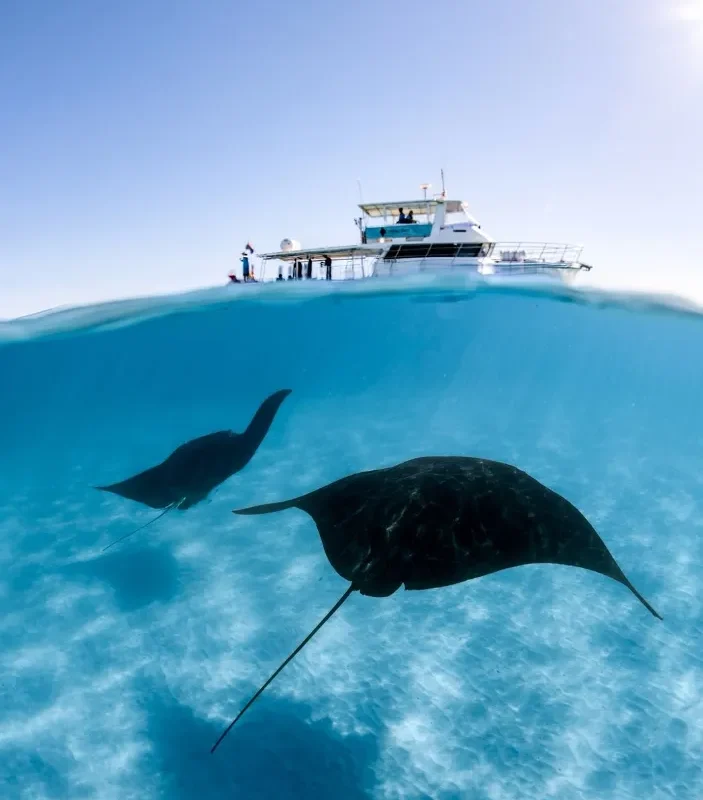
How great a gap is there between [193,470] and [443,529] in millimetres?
5709

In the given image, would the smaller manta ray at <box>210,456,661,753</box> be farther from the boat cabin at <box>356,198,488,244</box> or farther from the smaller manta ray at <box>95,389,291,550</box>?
the boat cabin at <box>356,198,488,244</box>

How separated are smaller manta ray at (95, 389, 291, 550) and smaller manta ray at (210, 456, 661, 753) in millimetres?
3546

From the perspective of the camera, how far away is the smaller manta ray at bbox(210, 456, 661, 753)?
18.8 feet

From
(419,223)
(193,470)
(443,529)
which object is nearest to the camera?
(443,529)

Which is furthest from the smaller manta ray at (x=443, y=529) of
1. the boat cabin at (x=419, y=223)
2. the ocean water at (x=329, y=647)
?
the boat cabin at (x=419, y=223)

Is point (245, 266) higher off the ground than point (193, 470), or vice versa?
point (245, 266)

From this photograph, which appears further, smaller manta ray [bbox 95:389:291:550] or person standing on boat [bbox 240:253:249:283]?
person standing on boat [bbox 240:253:249:283]

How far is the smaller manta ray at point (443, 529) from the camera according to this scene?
573 centimetres

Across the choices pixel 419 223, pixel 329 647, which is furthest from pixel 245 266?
pixel 329 647

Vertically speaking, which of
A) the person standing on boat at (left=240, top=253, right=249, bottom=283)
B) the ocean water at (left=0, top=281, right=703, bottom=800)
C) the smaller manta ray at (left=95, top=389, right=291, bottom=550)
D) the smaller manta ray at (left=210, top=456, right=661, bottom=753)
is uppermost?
the person standing on boat at (left=240, top=253, right=249, bottom=283)

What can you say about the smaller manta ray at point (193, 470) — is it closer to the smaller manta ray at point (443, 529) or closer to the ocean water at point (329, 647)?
the ocean water at point (329, 647)

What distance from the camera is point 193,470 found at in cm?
991

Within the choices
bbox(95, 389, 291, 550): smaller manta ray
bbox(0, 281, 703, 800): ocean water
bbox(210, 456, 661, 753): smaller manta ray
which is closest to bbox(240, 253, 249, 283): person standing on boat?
bbox(0, 281, 703, 800): ocean water

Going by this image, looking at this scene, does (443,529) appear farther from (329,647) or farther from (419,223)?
(419,223)
